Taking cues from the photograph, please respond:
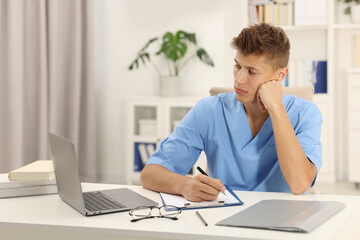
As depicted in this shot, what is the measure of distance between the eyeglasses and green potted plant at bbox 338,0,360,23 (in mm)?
3457

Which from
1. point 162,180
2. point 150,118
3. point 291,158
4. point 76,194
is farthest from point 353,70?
point 76,194

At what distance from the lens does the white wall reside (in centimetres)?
465

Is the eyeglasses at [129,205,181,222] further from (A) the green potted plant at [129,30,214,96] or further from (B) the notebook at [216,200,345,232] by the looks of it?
(A) the green potted plant at [129,30,214,96]

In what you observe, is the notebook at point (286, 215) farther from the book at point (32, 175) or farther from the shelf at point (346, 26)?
the shelf at point (346, 26)

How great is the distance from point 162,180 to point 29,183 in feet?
1.32

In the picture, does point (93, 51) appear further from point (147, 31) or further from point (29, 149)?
point (29, 149)

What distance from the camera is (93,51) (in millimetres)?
4594

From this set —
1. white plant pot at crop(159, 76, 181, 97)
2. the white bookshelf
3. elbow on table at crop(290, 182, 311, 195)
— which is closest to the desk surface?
elbow on table at crop(290, 182, 311, 195)

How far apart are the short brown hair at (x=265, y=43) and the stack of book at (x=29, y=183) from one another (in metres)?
0.74

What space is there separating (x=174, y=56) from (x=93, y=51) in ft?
2.24

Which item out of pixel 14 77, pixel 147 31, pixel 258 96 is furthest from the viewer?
pixel 147 31

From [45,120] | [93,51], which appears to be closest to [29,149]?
[45,120]

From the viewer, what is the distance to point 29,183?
1.67 m

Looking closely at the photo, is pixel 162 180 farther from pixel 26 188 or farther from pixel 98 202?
pixel 26 188
